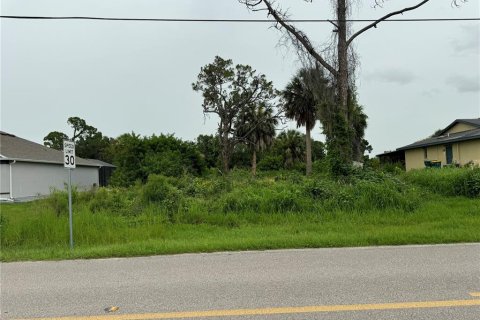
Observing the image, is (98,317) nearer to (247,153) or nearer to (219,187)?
(219,187)

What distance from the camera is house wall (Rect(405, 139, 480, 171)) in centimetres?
2692

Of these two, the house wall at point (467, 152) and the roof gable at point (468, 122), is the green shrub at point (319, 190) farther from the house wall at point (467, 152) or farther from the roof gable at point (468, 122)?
the roof gable at point (468, 122)

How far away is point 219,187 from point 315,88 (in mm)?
7120

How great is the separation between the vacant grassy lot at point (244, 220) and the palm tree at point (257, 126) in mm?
32139

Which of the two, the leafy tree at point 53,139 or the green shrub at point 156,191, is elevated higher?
the leafy tree at point 53,139

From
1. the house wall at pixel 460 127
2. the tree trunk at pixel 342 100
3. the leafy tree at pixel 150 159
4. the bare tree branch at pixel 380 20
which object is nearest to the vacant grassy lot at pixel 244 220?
the tree trunk at pixel 342 100

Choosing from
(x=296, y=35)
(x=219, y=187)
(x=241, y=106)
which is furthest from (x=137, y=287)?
(x=241, y=106)

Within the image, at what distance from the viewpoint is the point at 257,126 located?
47000mm

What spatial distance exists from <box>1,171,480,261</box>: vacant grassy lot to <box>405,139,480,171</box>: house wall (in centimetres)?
1509

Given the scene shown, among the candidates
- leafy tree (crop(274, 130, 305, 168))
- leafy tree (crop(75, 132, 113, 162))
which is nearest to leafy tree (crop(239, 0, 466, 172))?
leafy tree (crop(274, 130, 305, 168))

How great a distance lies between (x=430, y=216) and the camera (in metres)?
10.9

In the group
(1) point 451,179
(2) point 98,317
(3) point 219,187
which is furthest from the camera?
(3) point 219,187

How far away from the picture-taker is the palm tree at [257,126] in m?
46.6

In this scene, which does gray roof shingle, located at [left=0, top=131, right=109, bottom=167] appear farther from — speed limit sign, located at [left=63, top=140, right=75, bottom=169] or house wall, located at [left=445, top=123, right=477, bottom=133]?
house wall, located at [left=445, top=123, right=477, bottom=133]
